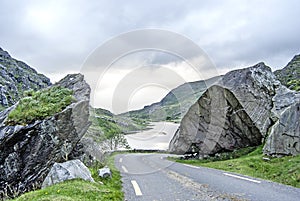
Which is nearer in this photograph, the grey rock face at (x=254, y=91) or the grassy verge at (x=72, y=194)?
the grassy verge at (x=72, y=194)

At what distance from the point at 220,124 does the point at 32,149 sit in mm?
15580

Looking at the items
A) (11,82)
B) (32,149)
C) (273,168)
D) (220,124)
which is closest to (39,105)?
(32,149)

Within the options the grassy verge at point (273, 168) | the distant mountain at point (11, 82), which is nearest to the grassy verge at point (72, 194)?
the grassy verge at point (273, 168)

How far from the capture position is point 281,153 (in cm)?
1536

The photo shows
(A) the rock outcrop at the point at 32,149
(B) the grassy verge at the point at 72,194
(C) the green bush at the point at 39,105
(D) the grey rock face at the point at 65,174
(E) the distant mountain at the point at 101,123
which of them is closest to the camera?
(B) the grassy verge at the point at 72,194

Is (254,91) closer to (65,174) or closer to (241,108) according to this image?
(241,108)

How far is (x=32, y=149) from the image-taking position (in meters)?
14.4

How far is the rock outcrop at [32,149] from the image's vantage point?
14027 mm

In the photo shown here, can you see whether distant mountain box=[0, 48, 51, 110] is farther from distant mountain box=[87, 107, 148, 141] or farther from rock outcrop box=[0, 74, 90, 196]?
rock outcrop box=[0, 74, 90, 196]

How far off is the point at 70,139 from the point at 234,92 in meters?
13.1

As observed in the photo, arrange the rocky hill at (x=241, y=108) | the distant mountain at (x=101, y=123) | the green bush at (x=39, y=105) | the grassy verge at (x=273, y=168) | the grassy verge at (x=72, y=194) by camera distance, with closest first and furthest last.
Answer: the grassy verge at (x=72, y=194) → the grassy verge at (x=273, y=168) → the green bush at (x=39, y=105) → the rocky hill at (x=241, y=108) → the distant mountain at (x=101, y=123)

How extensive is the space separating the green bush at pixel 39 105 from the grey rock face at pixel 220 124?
1227cm

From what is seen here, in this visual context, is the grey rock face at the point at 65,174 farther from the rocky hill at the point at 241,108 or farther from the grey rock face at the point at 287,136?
the rocky hill at the point at 241,108

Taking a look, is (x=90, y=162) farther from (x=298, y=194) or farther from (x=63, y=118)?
(x=298, y=194)
